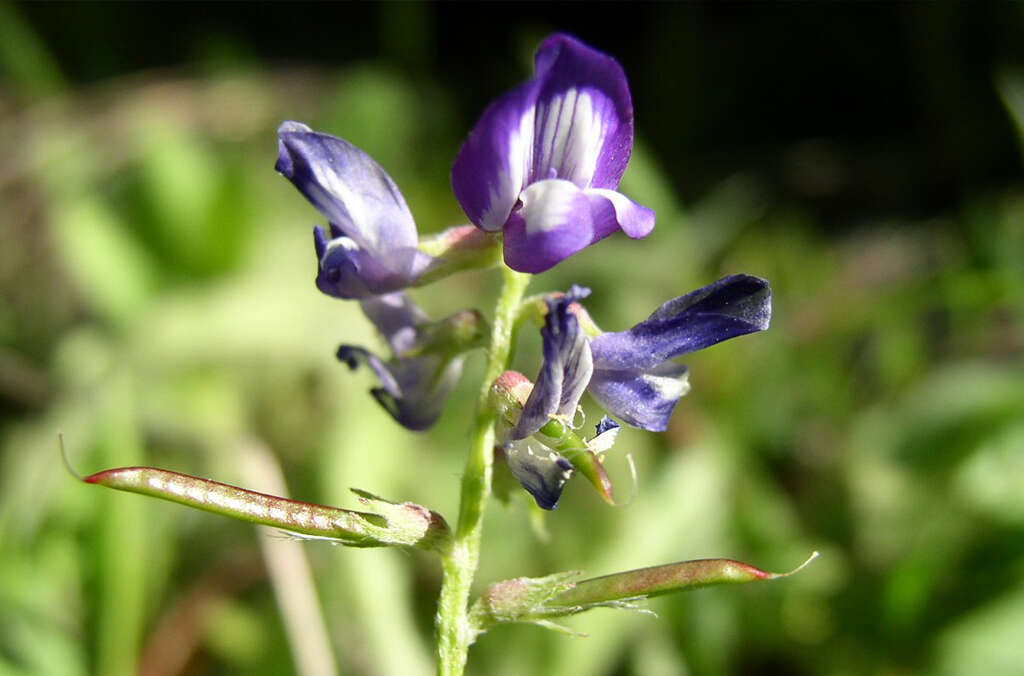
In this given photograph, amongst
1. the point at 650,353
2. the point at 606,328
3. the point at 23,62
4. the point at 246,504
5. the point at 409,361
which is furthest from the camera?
the point at 23,62

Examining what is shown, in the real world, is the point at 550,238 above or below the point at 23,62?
below

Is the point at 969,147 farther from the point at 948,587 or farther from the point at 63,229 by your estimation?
the point at 63,229

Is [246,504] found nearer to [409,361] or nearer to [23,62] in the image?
[409,361]

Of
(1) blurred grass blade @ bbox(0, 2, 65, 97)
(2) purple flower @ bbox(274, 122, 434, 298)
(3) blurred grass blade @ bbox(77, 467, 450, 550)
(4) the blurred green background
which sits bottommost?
(3) blurred grass blade @ bbox(77, 467, 450, 550)

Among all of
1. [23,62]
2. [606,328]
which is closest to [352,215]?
[606,328]

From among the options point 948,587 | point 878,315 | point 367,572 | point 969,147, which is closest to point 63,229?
point 367,572

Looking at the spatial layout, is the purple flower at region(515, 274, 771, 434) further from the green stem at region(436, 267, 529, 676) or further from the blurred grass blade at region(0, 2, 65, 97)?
the blurred grass blade at region(0, 2, 65, 97)

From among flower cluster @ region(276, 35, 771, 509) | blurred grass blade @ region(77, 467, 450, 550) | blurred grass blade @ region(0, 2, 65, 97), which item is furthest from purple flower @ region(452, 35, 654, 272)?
blurred grass blade @ region(0, 2, 65, 97)
